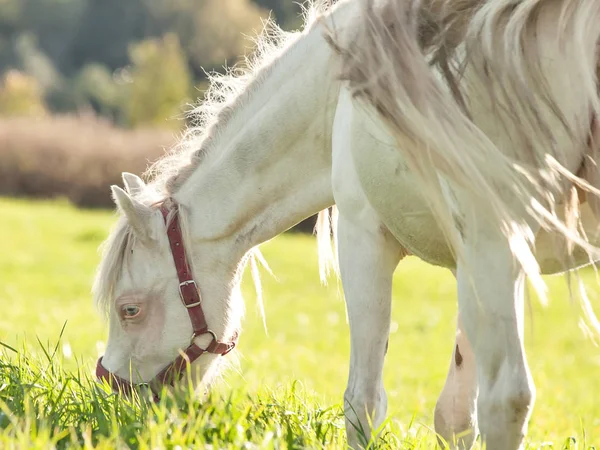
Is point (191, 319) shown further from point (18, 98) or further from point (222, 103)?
point (18, 98)

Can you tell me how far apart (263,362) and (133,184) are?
4.38 meters

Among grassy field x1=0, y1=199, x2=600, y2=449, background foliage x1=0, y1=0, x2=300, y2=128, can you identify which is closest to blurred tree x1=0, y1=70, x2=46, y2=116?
background foliage x1=0, y1=0, x2=300, y2=128

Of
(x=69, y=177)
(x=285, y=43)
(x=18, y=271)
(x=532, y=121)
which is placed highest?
(x=69, y=177)

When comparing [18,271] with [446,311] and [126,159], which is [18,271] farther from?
[126,159]

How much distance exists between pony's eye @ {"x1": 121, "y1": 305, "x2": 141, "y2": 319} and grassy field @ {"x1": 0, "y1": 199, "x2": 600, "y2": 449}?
284 millimetres

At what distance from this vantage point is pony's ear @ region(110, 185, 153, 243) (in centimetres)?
357

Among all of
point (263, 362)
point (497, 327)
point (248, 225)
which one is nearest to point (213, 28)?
point (263, 362)

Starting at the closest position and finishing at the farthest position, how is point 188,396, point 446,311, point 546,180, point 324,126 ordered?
point 546,180 < point 188,396 < point 324,126 < point 446,311

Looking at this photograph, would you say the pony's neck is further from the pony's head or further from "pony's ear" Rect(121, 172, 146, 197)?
"pony's ear" Rect(121, 172, 146, 197)

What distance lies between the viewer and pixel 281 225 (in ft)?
12.3

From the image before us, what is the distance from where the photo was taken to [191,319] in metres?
3.66

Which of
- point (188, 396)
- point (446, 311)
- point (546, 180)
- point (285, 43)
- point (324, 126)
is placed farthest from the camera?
point (446, 311)

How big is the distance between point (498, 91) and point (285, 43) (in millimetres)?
1476

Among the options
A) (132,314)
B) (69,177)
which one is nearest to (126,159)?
(69,177)
